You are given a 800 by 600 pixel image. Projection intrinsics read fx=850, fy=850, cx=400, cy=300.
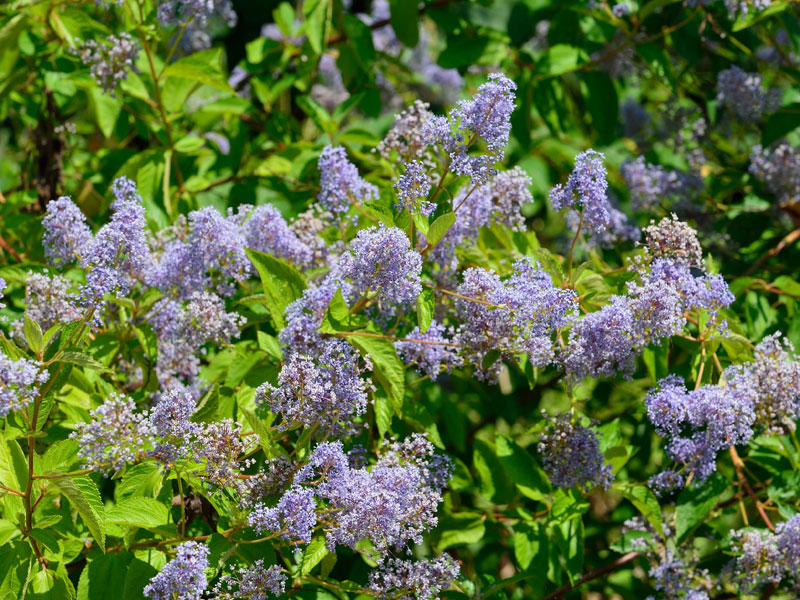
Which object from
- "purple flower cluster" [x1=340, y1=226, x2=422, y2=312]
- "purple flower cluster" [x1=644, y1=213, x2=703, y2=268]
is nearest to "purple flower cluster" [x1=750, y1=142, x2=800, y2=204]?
"purple flower cluster" [x1=644, y1=213, x2=703, y2=268]

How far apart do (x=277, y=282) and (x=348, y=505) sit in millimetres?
682

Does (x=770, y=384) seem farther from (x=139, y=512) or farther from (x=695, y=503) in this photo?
(x=139, y=512)

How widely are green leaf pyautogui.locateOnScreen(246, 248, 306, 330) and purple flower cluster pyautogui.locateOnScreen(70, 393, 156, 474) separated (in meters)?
0.47

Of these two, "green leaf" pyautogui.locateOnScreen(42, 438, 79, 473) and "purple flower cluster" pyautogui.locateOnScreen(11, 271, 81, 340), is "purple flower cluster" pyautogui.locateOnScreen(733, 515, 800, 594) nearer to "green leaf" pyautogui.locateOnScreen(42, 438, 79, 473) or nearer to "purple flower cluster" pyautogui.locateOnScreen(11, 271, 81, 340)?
"green leaf" pyautogui.locateOnScreen(42, 438, 79, 473)

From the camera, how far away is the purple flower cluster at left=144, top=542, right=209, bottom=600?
179cm

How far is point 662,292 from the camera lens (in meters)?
2.15

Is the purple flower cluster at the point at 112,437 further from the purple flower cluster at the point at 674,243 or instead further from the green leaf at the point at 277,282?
the purple flower cluster at the point at 674,243

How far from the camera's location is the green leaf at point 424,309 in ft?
6.89

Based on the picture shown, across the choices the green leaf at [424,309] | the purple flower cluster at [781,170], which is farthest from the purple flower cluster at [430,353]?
the purple flower cluster at [781,170]

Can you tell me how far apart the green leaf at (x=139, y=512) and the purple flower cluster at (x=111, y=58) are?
1.57 metres

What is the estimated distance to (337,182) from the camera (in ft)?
8.10

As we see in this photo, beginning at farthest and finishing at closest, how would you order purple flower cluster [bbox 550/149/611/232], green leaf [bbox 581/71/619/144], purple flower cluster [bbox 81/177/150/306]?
green leaf [bbox 581/71/619/144] → purple flower cluster [bbox 550/149/611/232] → purple flower cluster [bbox 81/177/150/306]

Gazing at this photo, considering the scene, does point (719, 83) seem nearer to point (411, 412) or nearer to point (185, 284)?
point (411, 412)

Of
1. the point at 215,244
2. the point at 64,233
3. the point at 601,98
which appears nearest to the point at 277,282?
the point at 215,244
